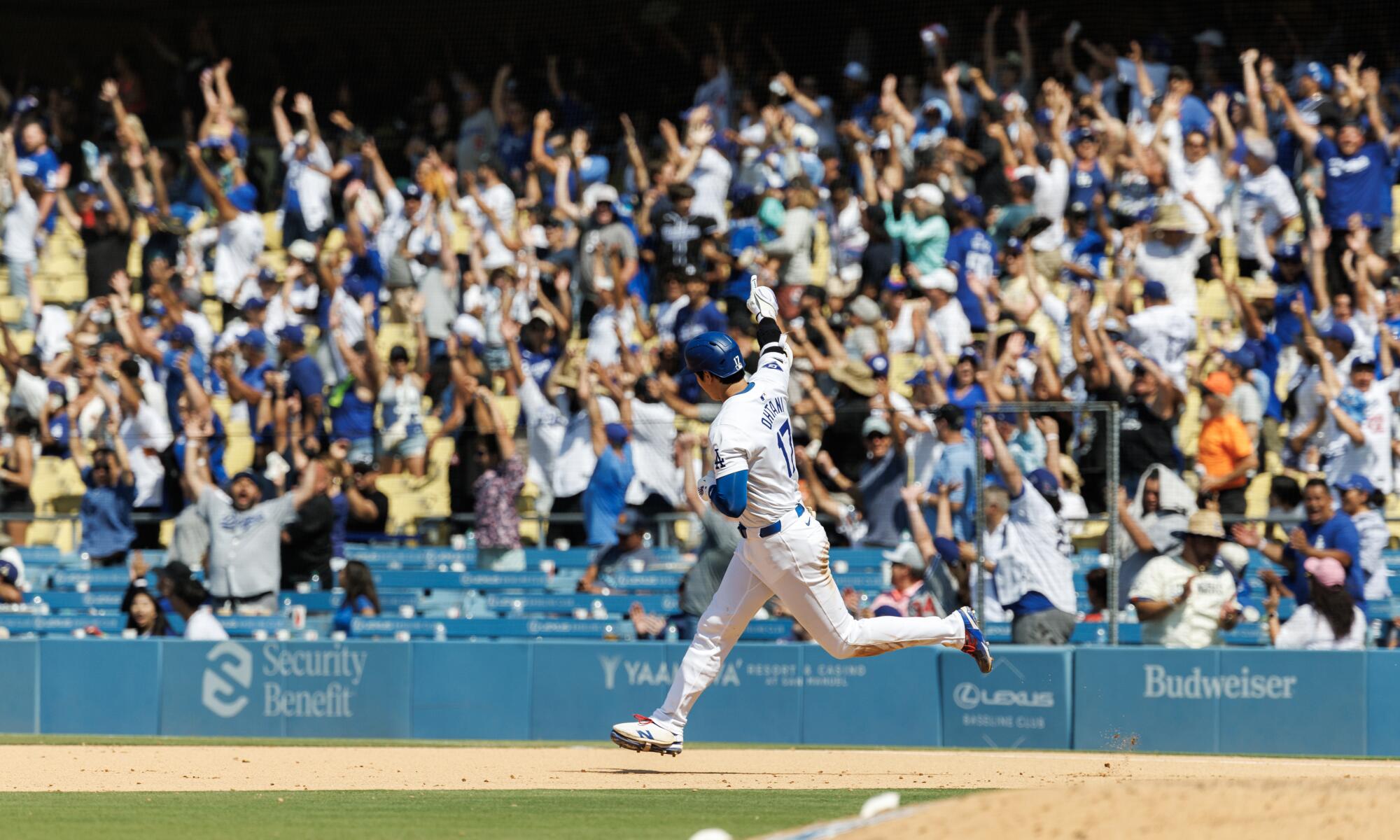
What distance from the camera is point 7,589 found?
601 inches

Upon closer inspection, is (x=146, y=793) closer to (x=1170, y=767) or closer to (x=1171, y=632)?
(x=1170, y=767)

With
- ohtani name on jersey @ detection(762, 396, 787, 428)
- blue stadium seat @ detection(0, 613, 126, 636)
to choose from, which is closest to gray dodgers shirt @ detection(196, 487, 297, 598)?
blue stadium seat @ detection(0, 613, 126, 636)

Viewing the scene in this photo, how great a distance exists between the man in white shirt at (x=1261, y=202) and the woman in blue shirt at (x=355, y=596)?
25.8ft

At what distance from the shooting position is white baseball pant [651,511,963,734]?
845cm

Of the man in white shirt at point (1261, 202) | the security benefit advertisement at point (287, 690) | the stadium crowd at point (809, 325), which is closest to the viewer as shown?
the stadium crowd at point (809, 325)

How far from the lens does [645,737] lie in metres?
8.70

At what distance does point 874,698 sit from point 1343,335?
173 inches

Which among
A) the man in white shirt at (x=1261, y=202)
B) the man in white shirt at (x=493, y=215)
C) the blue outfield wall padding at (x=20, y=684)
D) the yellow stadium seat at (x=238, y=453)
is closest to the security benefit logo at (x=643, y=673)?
the blue outfield wall padding at (x=20, y=684)

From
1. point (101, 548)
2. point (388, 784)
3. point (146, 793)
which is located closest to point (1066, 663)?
point (388, 784)

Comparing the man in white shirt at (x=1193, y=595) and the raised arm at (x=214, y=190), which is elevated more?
the raised arm at (x=214, y=190)

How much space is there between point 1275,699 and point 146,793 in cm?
661

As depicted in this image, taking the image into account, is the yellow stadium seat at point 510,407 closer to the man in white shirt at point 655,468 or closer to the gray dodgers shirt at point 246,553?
the man in white shirt at point 655,468

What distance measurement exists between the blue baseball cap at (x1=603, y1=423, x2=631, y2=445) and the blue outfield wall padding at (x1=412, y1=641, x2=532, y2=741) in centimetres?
204

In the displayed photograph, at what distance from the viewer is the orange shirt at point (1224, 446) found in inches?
515
